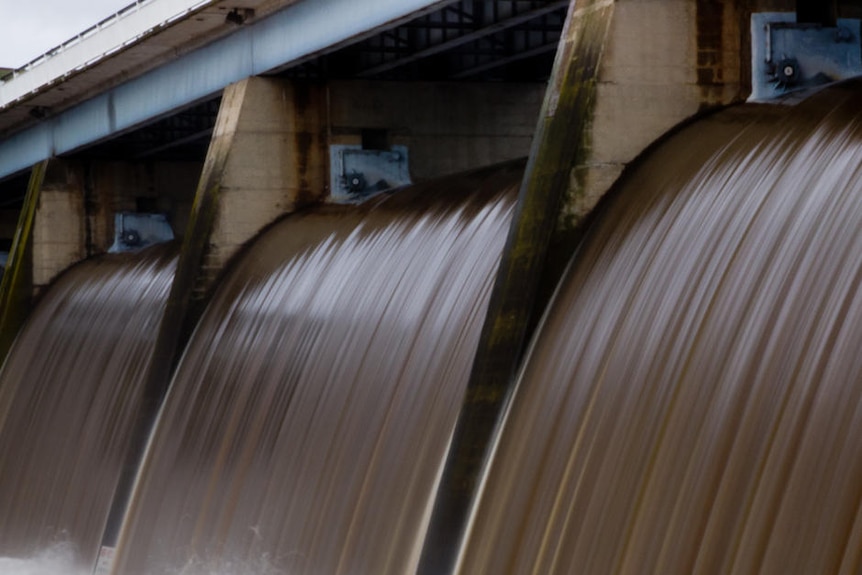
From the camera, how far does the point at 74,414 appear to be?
2628 cm

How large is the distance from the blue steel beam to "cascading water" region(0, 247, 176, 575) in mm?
2535

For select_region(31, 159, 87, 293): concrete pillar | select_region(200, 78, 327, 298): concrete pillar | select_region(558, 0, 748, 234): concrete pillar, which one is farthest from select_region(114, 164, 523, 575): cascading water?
select_region(31, 159, 87, 293): concrete pillar

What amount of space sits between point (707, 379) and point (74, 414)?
52.0 feet

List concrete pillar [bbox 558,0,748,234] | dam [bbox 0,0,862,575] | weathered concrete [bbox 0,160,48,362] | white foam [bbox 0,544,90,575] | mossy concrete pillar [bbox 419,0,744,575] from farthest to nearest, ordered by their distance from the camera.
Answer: weathered concrete [bbox 0,160,48,362]
white foam [bbox 0,544,90,575]
concrete pillar [bbox 558,0,748,234]
mossy concrete pillar [bbox 419,0,744,575]
dam [bbox 0,0,862,575]

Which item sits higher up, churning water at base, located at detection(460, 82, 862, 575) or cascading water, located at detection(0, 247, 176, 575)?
churning water at base, located at detection(460, 82, 862, 575)

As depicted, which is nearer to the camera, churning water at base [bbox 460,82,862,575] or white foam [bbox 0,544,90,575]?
churning water at base [bbox 460,82,862,575]

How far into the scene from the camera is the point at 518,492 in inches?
536

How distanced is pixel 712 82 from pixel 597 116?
116cm

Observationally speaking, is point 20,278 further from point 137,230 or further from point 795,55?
point 795,55

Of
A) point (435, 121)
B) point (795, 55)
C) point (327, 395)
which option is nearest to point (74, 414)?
point (435, 121)

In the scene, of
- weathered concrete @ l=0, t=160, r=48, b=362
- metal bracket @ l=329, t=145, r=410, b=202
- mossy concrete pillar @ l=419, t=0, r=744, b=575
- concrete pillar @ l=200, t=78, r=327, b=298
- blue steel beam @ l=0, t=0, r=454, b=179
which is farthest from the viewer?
weathered concrete @ l=0, t=160, r=48, b=362

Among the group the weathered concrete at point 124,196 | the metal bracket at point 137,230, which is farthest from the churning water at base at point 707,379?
the weathered concrete at point 124,196

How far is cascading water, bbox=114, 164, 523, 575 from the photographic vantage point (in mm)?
16297

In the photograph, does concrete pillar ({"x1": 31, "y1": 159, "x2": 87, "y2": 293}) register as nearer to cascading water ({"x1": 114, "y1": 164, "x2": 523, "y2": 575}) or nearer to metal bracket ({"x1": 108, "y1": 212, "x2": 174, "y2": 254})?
metal bracket ({"x1": 108, "y1": 212, "x2": 174, "y2": 254})
